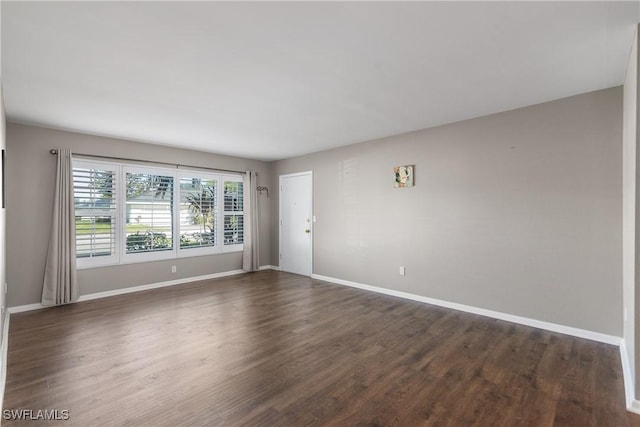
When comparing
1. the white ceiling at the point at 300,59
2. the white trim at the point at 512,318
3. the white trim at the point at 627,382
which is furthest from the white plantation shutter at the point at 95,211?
the white trim at the point at 627,382

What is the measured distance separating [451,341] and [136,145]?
532 centimetres

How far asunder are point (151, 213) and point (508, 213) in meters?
5.28

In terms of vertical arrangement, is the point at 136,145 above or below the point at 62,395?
above

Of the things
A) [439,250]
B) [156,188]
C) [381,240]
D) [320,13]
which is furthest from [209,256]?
[320,13]

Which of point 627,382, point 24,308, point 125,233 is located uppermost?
point 125,233

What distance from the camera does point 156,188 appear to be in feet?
16.6

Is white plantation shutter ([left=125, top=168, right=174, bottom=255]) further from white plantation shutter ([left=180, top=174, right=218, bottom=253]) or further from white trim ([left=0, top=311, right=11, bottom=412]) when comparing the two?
white trim ([left=0, top=311, right=11, bottom=412])

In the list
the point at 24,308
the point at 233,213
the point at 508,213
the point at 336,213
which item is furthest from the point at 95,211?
the point at 508,213

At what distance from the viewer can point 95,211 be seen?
4438mm

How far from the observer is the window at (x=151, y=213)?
4.40 metres

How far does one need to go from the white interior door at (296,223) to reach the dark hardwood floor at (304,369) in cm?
215

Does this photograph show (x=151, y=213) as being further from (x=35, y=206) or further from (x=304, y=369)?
(x=304, y=369)

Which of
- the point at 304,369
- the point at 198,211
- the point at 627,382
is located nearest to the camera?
the point at 627,382

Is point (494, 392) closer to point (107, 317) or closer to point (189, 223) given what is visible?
point (107, 317)
